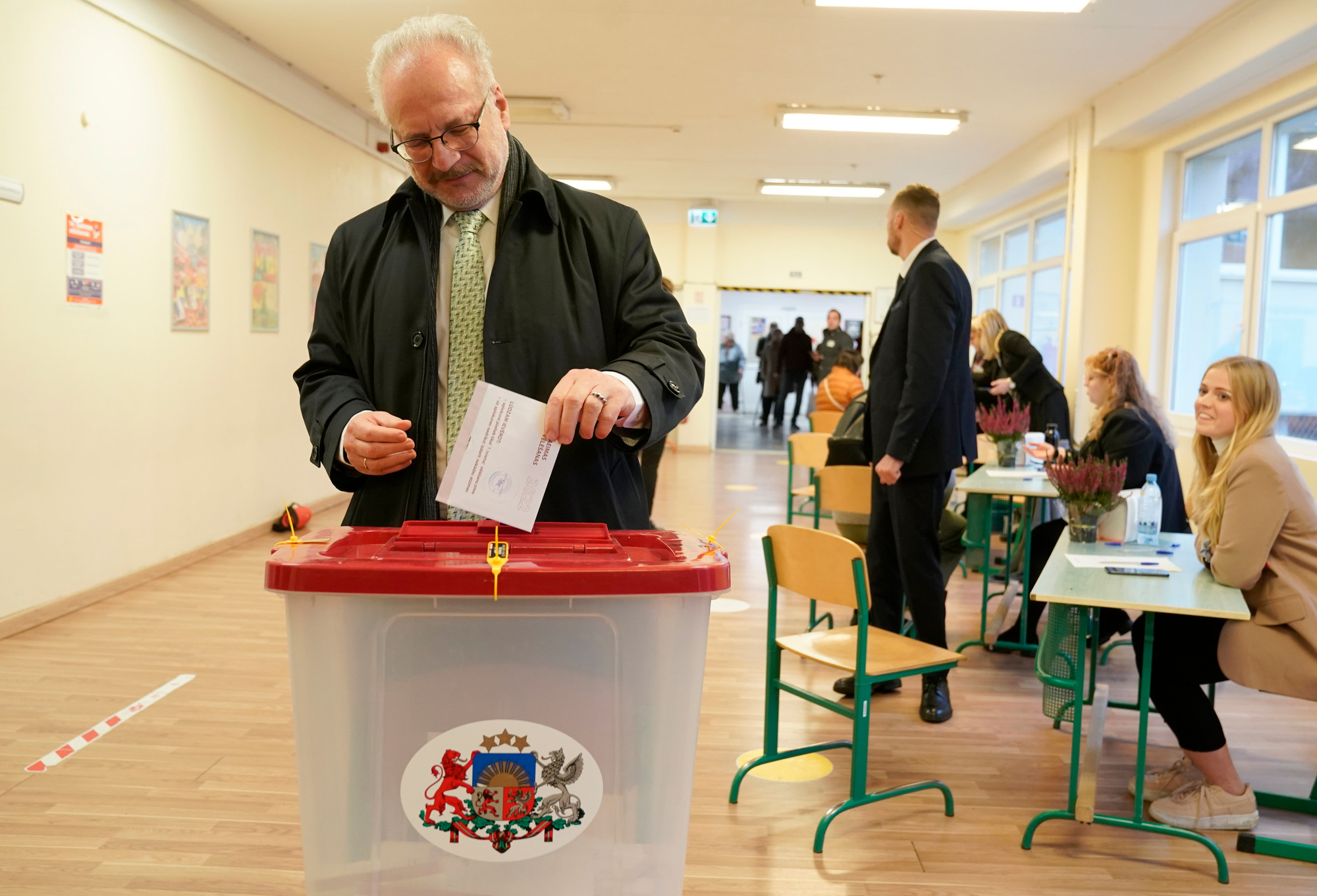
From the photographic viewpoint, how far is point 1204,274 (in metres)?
6.69

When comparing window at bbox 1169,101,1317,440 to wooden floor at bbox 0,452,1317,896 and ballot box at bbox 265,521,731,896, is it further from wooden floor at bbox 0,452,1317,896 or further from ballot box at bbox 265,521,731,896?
ballot box at bbox 265,521,731,896

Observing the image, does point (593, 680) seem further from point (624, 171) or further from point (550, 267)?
point (624, 171)

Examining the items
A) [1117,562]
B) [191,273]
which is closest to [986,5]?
[1117,562]

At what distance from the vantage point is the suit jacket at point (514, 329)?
1.23 metres

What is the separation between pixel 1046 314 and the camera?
31.2 feet

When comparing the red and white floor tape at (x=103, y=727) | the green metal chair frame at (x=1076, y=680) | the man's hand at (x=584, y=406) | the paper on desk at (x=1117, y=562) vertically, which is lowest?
the red and white floor tape at (x=103, y=727)

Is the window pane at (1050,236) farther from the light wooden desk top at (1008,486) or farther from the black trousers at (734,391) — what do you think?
the black trousers at (734,391)

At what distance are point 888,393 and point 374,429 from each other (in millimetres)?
2536

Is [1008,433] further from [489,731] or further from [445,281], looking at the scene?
[489,731]

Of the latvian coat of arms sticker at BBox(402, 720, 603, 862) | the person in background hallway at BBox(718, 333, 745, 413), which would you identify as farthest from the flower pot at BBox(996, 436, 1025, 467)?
the person in background hallway at BBox(718, 333, 745, 413)

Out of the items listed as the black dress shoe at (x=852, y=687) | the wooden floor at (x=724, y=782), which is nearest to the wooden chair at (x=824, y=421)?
the wooden floor at (x=724, y=782)

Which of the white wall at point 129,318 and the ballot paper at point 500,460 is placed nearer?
the ballot paper at point 500,460

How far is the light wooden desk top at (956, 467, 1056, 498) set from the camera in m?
3.97

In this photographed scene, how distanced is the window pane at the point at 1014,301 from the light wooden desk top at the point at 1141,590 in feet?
25.5
